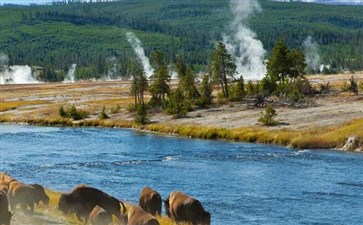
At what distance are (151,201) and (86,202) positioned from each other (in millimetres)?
2353

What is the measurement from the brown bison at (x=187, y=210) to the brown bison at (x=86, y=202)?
1793 millimetres

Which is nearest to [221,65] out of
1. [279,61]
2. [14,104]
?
[279,61]

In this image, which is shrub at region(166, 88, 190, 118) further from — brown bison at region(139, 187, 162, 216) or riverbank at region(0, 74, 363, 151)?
brown bison at region(139, 187, 162, 216)

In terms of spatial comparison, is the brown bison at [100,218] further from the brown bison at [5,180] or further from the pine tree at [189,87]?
the pine tree at [189,87]

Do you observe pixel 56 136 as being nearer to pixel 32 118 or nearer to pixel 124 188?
pixel 32 118

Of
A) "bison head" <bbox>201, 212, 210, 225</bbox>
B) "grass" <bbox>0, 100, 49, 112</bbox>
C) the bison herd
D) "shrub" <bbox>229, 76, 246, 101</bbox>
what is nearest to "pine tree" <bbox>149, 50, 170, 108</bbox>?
"shrub" <bbox>229, 76, 246, 101</bbox>

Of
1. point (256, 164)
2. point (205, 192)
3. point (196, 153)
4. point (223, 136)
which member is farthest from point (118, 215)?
point (223, 136)

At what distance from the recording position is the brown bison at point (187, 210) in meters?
22.9

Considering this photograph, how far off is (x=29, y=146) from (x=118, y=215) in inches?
1342

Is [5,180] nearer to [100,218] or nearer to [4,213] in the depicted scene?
[4,213]

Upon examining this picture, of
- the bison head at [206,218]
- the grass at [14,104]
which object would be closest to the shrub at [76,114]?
the grass at [14,104]

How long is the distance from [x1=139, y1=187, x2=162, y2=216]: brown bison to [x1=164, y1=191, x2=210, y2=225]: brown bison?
2.31ft

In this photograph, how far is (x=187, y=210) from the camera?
907 inches

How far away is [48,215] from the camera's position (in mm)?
23562
